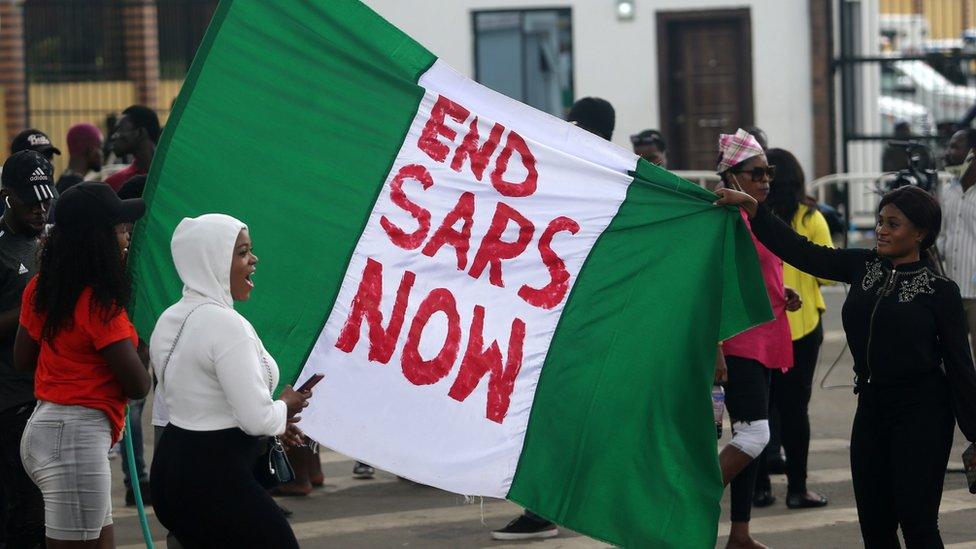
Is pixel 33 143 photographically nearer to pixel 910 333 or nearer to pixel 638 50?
pixel 910 333

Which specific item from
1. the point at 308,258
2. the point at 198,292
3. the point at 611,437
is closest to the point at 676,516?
the point at 611,437

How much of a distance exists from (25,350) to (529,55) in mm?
16310

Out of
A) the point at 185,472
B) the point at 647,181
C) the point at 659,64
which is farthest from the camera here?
the point at 659,64

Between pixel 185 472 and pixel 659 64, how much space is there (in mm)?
16741

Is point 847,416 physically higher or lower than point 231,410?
lower

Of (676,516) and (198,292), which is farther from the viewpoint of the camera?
(676,516)

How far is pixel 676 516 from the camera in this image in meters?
6.17

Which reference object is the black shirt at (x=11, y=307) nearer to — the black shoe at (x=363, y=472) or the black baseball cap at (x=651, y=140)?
the black shoe at (x=363, y=472)

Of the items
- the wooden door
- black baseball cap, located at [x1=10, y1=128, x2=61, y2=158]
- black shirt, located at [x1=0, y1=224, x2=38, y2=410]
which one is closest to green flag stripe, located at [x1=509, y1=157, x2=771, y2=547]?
black shirt, located at [x1=0, y1=224, x2=38, y2=410]

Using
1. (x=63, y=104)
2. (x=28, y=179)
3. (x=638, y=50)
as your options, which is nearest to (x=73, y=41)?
(x=63, y=104)

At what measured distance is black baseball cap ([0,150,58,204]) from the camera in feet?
21.5

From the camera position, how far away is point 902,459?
609 cm

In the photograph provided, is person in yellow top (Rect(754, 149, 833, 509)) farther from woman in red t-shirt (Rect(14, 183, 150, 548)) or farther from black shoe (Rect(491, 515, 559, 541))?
woman in red t-shirt (Rect(14, 183, 150, 548))

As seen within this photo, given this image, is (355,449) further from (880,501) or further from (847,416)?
(847,416)
